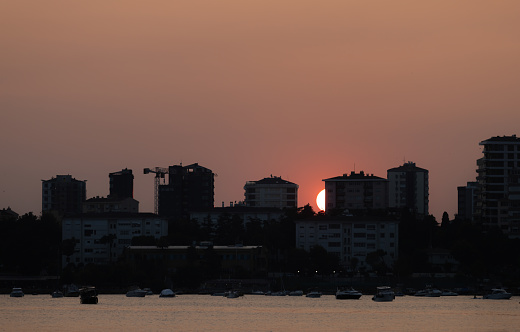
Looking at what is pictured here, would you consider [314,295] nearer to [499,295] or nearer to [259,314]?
[499,295]

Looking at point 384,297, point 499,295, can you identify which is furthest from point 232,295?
point 499,295

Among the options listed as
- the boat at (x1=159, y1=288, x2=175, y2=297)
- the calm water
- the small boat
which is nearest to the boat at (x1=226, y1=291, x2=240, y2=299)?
the calm water

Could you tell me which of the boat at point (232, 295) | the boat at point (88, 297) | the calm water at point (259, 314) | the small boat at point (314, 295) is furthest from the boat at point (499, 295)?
the boat at point (88, 297)

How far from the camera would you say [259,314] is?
156 meters

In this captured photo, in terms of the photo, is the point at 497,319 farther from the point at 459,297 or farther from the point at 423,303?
the point at 459,297

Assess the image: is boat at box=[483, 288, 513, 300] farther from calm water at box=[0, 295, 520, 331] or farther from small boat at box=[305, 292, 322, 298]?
small boat at box=[305, 292, 322, 298]

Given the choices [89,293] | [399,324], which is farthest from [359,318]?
[89,293]

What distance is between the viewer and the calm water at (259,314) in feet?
441

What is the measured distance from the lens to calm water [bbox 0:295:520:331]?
134375mm

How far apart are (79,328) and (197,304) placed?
46.0 metres

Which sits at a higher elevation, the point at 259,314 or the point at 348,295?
the point at 348,295

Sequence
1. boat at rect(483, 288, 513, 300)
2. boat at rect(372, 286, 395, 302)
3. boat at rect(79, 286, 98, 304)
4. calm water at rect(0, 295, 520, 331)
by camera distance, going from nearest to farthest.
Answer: calm water at rect(0, 295, 520, 331) < boat at rect(79, 286, 98, 304) < boat at rect(372, 286, 395, 302) < boat at rect(483, 288, 513, 300)

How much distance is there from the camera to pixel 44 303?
184 meters

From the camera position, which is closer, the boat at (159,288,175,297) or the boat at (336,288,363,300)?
the boat at (336,288,363,300)
